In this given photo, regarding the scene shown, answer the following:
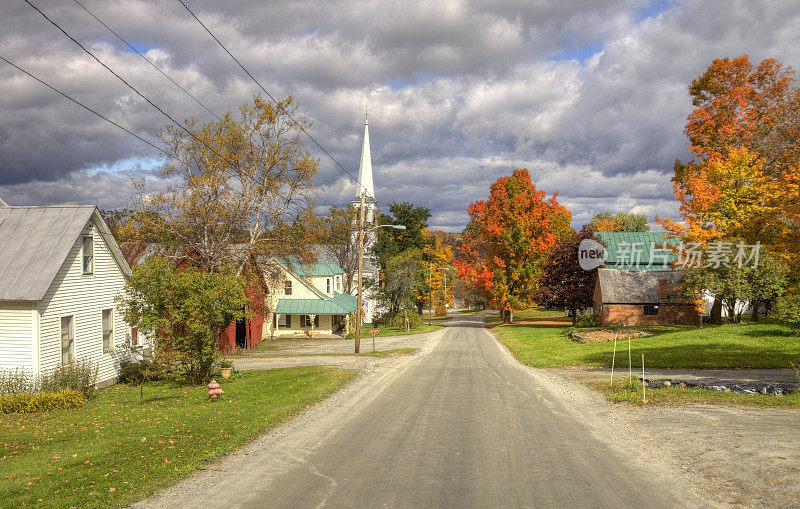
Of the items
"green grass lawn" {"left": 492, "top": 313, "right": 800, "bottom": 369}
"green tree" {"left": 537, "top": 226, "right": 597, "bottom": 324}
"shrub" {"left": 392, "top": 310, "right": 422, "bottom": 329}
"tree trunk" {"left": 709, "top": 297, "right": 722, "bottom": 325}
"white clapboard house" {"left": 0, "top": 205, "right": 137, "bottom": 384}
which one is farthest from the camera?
"shrub" {"left": 392, "top": 310, "right": 422, "bottom": 329}

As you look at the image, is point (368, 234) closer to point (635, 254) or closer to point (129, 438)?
point (635, 254)

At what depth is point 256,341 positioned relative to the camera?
154 feet

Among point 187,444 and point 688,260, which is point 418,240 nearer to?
point 688,260

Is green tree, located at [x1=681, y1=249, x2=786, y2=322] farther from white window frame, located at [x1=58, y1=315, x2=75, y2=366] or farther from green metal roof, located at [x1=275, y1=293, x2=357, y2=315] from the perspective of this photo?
white window frame, located at [x1=58, y1=315, x2=75, y2=366]

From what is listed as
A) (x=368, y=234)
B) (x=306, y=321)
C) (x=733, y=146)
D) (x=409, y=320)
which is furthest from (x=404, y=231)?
(x=733, y=146)

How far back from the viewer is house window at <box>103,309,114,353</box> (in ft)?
78.9

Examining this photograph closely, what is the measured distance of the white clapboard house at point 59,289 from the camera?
19.0 meters

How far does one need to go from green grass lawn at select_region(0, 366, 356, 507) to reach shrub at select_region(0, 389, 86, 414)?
0.57 m

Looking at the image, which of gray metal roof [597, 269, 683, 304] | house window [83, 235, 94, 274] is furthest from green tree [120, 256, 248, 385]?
gray metal roof [597, 269, 683, 304]

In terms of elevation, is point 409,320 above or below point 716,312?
below

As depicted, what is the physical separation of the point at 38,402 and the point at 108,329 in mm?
7237

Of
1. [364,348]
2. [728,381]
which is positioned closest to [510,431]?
[728,381]

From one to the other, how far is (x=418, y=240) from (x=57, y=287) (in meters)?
56.3

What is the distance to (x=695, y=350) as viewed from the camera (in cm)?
2812
